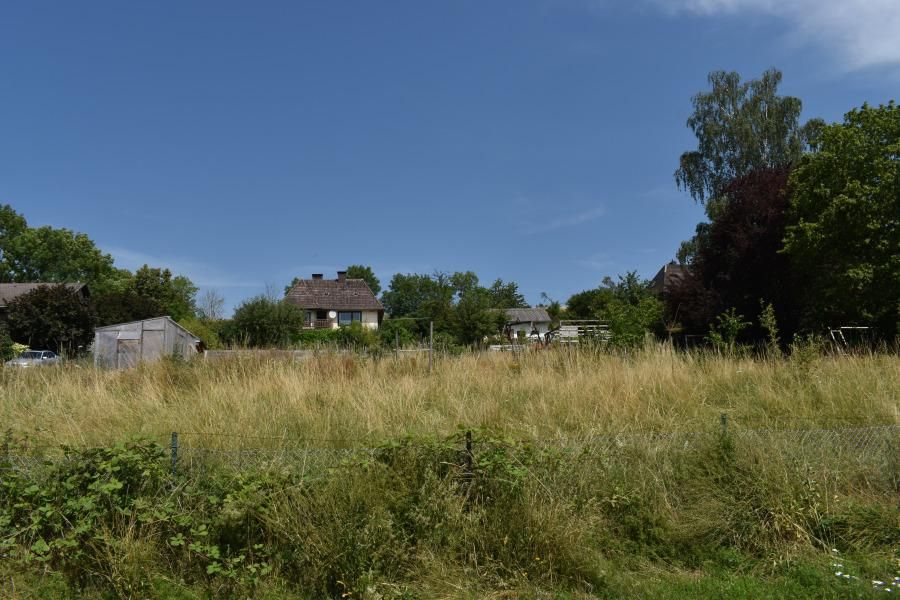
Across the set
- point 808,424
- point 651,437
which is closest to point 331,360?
point 651,437

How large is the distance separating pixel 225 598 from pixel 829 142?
2504 cm

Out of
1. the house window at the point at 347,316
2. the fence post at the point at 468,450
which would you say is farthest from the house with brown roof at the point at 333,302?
the fence post at the point at 468,450

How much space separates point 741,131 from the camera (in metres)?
30.9

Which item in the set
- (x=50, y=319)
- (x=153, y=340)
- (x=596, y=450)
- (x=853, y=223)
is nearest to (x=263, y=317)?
(x=50, y=319)

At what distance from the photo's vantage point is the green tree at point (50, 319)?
31.8 metres

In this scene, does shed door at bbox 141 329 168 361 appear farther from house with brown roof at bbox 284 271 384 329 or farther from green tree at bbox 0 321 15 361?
house with brown roof at bbox 284 271 384 329

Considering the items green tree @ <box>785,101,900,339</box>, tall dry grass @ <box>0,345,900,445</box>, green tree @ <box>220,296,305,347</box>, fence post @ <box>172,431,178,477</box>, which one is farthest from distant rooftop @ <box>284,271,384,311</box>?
fence post @ <box>172,431,178,477</box>

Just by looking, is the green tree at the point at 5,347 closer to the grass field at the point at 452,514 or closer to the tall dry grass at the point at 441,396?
the tall dry grass at the point at 441,396

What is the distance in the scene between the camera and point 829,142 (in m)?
22.6

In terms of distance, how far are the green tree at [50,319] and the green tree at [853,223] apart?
1279 inches

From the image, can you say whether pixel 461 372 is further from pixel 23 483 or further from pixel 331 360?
pixel 23 483

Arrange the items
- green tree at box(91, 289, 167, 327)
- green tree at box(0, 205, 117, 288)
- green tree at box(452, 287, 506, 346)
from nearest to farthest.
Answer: green tree at box(452, 287, 506, 346)
green tree at box(91, 289, 167, 327)
green tree at box(0, 205, 117, 288)

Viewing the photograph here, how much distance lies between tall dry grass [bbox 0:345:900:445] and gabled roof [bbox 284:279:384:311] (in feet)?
166

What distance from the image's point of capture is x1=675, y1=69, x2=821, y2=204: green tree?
30.8 m
